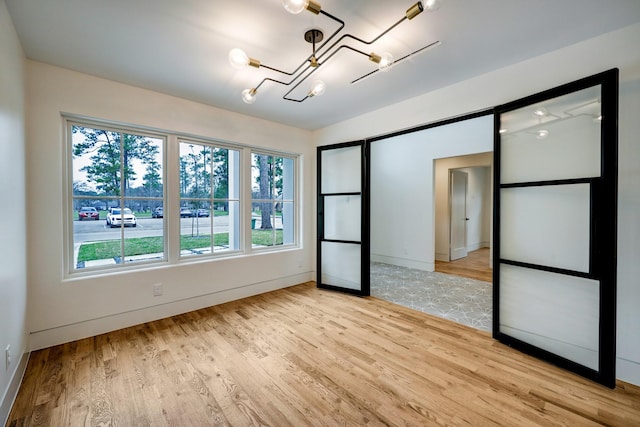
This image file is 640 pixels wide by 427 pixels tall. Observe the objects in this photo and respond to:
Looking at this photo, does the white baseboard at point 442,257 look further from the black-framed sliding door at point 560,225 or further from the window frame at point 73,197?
the window frame at point 73,197

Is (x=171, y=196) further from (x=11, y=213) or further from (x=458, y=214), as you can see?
(x=458, y=214)

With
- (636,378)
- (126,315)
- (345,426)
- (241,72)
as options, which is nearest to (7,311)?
(126,315)

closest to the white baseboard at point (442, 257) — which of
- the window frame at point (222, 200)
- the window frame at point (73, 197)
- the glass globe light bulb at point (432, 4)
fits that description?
the window frame at point (222, 200)

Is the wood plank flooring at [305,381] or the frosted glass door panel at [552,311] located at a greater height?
the frosted glass door panel at [552,311]

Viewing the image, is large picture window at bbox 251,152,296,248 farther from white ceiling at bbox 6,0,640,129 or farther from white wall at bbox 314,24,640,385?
white wall at bbox 314,24,640,385

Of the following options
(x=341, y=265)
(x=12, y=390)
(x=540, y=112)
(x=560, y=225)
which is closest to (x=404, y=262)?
(x=341, y=265)

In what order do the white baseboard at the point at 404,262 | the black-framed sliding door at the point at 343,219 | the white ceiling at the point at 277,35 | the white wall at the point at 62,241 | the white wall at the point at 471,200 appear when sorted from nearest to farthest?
the white ceiling at the point at 277,35 → the white wall at the point at 62,241 → the black-framed sliding door at the point at 343,219 → the white baseboard at the point at 404,262 → the white wall at the point at 471,200

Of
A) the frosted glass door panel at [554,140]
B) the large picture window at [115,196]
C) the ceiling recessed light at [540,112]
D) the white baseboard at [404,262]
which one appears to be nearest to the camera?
the frosted glass door panel at [554,140]

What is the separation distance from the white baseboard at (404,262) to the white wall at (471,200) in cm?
120

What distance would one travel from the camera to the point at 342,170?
13.6 ft

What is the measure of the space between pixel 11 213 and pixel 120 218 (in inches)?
43.5

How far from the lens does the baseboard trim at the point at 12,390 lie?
158 cm

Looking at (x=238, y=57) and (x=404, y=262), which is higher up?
(x=238, y=57)

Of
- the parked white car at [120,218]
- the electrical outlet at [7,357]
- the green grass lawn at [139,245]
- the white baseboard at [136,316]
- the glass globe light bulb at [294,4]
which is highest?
the glass globe light bulb at [294,4]
